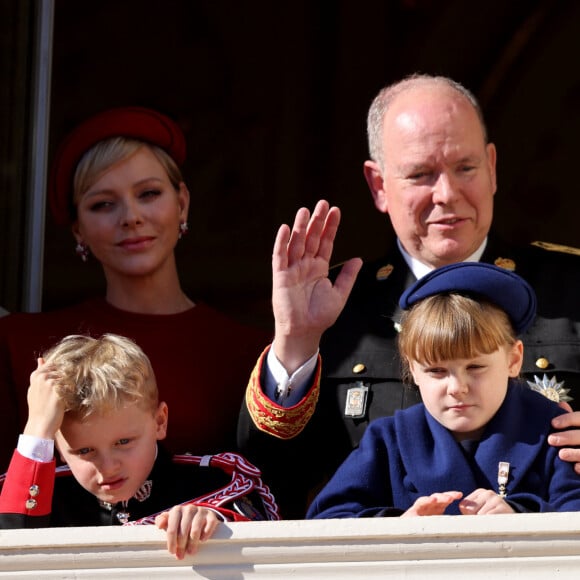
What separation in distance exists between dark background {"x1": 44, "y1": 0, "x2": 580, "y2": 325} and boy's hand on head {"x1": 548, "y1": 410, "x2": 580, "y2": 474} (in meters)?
2.48

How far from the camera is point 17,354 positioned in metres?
4.12

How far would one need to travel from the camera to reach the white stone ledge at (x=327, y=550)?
120 inches

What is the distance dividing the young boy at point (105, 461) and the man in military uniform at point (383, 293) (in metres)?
0.18

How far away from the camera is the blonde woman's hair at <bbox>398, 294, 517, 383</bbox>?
10.9ft

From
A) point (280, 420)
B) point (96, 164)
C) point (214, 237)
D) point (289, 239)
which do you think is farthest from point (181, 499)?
point (214, 237)

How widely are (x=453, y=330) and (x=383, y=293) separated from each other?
87 centimetres

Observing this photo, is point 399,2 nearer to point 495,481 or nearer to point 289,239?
point 289,239

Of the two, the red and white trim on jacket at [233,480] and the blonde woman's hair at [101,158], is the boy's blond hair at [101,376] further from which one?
the blonde woman's hair at [101,158]

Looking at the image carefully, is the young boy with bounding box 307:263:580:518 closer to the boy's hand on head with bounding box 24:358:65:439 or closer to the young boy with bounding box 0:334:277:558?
the young boy with bounding box 0:334:277:558

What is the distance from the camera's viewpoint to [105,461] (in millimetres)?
3469

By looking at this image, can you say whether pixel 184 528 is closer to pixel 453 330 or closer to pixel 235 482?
pixel 235 482

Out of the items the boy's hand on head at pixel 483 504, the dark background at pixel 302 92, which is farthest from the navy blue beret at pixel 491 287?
the dark background at pixel 302 92

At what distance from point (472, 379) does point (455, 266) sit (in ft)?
0.92

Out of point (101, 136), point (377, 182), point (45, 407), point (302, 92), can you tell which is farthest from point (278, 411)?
point (302, 92)
